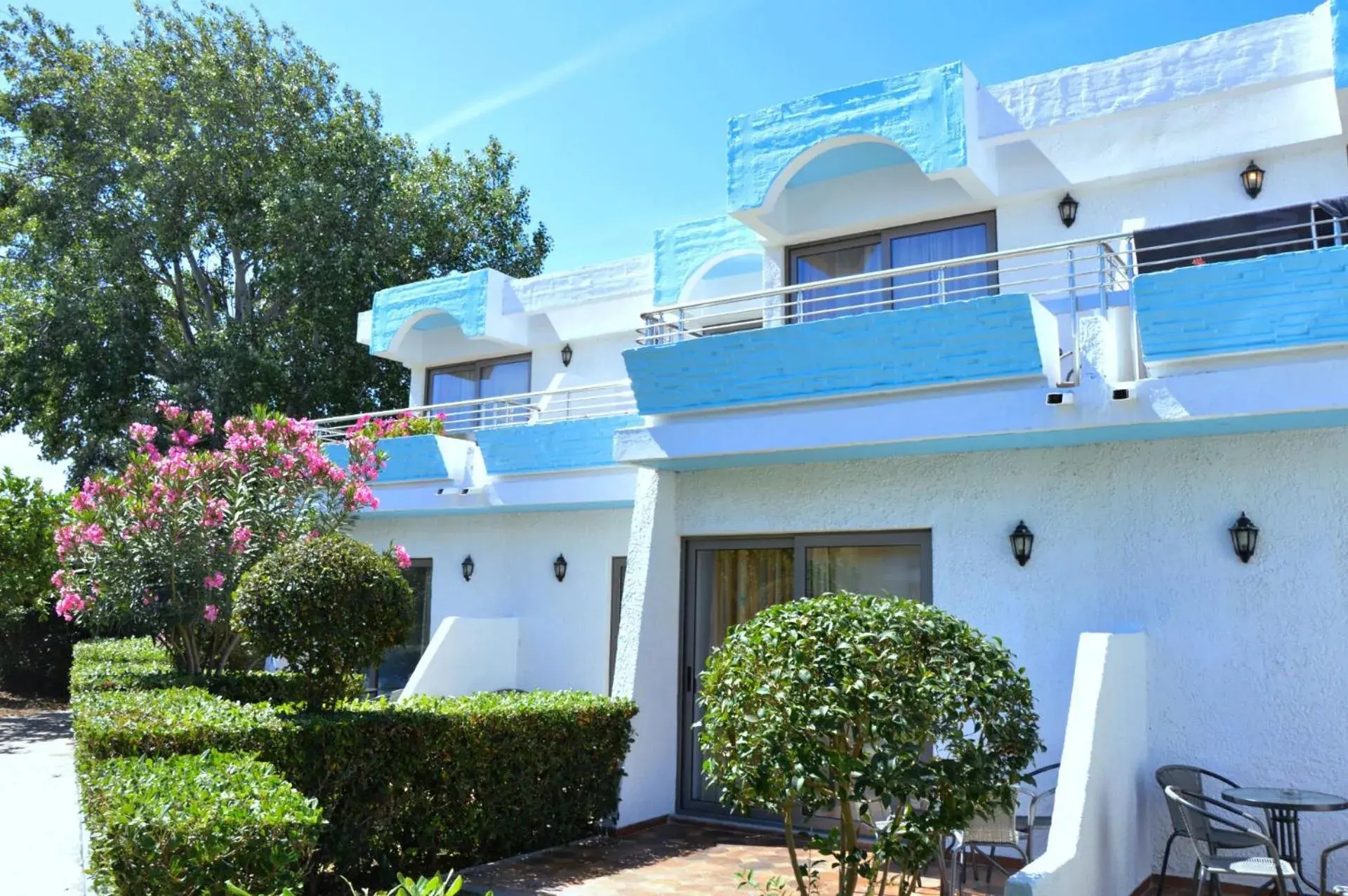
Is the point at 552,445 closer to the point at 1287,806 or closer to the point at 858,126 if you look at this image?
the point at 858,126

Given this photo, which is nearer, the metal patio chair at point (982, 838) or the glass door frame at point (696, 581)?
the metal patio chair at point (982, 838)

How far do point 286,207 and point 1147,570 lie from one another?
22352 millimetres

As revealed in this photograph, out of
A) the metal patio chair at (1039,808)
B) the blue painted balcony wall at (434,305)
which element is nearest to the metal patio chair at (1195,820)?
the metal patio chair at (1039,808)

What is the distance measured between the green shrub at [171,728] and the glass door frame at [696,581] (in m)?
4.16

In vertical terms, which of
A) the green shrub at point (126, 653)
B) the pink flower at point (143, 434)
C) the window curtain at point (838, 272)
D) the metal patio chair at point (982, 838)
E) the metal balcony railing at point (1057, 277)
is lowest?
the metal patio chair at point (982, 838)

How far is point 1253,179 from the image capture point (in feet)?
33.4

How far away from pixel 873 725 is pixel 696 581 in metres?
5.70

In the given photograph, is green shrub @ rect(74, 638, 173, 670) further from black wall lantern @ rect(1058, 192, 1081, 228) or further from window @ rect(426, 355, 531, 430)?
black wall lantern @ rect(1058, 192, 1081, 228)

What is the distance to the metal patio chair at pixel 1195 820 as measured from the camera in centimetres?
709

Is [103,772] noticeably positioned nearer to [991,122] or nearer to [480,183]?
[991,122]

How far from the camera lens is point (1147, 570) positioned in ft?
28.7

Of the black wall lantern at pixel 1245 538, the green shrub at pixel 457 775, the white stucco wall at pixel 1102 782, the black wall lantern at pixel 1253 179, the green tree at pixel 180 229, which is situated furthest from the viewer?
the green tree at pixel 180 229

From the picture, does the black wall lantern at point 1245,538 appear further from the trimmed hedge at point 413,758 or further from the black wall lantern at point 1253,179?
the trimmed hedge at point 413,758

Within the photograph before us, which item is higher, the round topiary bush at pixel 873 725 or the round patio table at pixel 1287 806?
the round topiary bush at pixel 873 725
